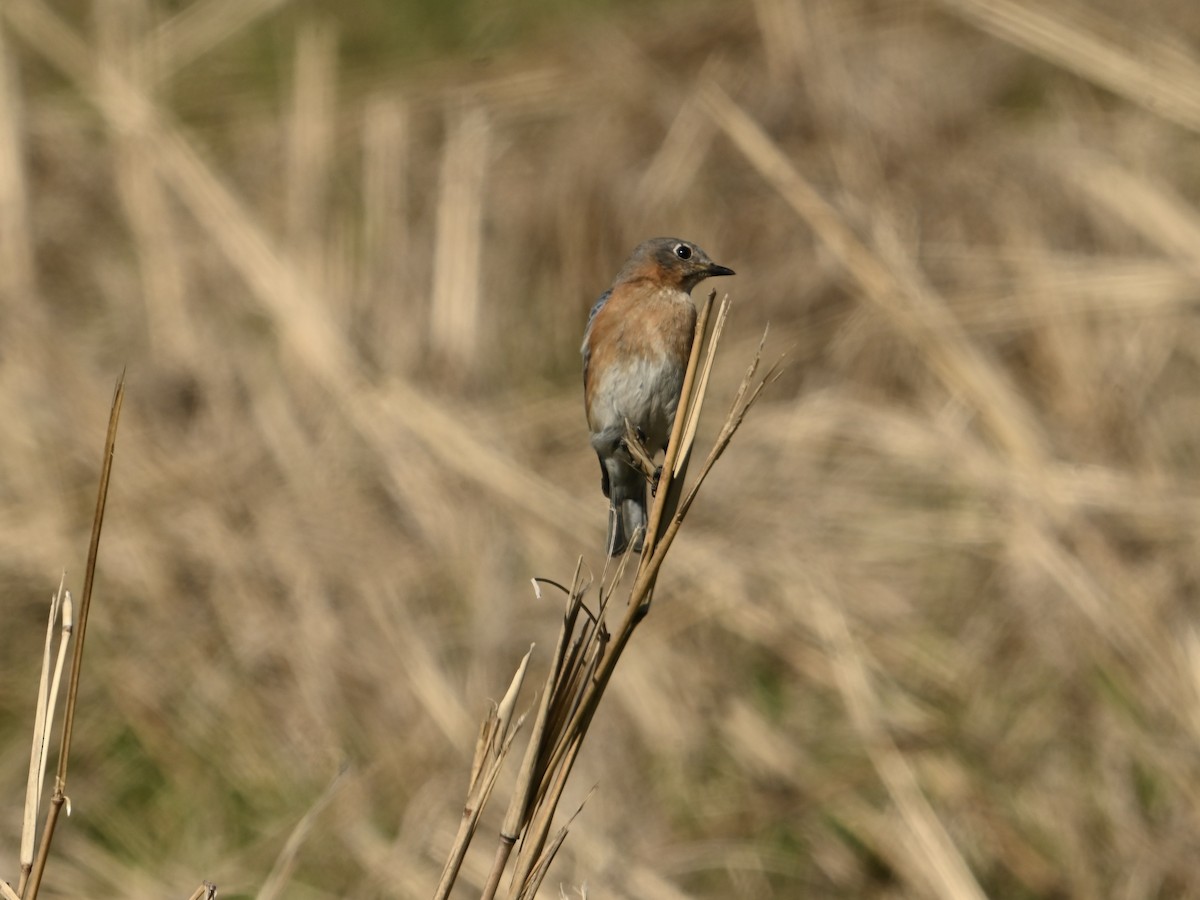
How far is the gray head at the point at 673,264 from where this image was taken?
4.84m

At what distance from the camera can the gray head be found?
484 cm

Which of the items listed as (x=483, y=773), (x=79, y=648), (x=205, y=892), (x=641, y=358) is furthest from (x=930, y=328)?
(x=79, y=648)

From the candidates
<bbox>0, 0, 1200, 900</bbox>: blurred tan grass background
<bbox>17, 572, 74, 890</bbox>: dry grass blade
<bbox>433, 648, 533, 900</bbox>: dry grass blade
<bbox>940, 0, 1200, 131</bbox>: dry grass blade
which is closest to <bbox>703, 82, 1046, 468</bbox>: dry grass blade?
<bbox>0, 0, 1200, 900</bbox>: blurred tan grass background

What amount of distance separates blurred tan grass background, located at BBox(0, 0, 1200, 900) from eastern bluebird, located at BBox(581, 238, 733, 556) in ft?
5.17

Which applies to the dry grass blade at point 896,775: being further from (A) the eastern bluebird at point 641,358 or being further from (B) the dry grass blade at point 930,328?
(A) the eastern bluebird at point 641,358

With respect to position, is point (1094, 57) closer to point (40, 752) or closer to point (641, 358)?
point (641, 358)

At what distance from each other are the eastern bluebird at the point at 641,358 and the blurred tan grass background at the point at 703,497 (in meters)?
1.57

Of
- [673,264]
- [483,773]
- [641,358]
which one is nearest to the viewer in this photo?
[483,773]

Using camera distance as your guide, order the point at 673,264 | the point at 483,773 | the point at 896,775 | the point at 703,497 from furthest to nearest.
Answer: the point at 703,497
the point at 896,775
the point at 673,264
the point at 483,773

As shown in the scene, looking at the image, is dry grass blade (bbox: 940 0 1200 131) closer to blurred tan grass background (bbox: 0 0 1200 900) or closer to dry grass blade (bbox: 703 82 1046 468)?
blurred tan grass background (bbox: 0 0 1200 900)

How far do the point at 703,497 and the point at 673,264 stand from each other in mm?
3863

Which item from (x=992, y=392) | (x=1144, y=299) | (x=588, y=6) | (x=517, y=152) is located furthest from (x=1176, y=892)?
(x=588, y=6)

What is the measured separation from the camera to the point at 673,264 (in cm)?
489

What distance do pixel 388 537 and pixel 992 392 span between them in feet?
10.3
